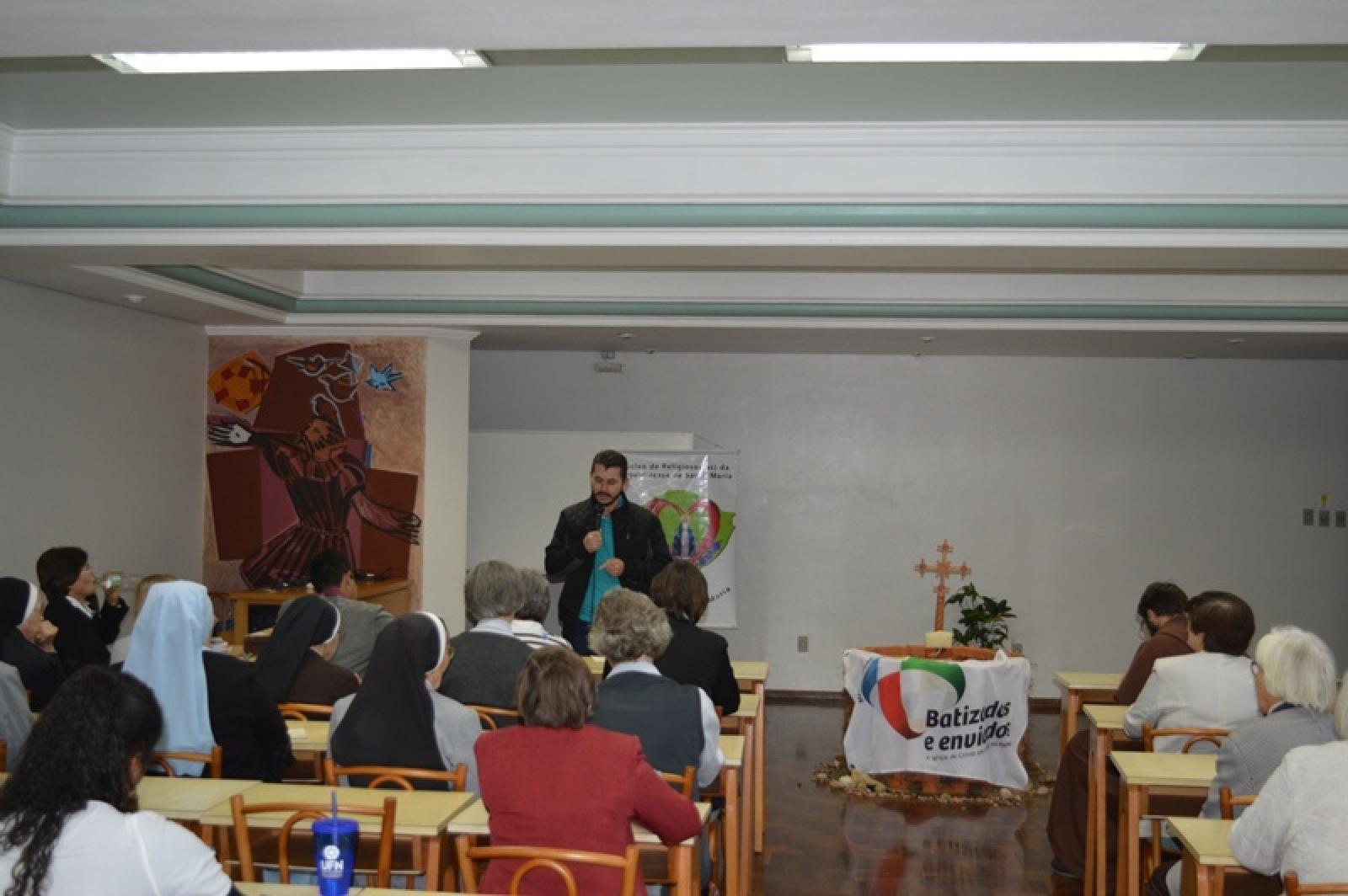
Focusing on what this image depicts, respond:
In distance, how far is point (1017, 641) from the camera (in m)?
10.4

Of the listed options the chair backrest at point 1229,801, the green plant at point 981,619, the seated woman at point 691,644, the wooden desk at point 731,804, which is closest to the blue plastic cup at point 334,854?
the wooden desk at point 731,804

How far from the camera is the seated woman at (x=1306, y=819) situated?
296 centimetres

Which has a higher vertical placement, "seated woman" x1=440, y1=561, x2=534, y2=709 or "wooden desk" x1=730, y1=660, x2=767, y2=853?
"seated woman" x1=440, y1=561, x2=534, y2=709

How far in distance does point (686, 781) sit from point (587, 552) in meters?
2.94

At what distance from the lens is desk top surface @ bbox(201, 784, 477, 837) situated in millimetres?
3232

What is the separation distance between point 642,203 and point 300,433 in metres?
4.57

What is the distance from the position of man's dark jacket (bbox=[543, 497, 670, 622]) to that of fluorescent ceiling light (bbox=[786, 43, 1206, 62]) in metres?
2.92

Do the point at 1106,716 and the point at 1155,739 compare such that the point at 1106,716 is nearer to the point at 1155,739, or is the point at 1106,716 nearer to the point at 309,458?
the point at 1155,739

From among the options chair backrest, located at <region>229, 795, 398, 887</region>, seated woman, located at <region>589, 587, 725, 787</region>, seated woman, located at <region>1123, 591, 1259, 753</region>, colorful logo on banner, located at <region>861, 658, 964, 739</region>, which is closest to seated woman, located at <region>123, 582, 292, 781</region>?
chair backrest, located at <region>229, 795, 398, 887</region>

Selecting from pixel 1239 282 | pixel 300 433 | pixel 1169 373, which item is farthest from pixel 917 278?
pixel 300 433

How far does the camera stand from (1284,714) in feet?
12.4

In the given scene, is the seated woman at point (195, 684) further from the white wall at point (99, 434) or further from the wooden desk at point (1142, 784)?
the white wall at point (99, 434)

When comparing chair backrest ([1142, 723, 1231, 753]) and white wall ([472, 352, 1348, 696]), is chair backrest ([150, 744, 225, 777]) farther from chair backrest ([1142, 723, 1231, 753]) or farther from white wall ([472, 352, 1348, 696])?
white wall ([472, 352, 1348, 696])

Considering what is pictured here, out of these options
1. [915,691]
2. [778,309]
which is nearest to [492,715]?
[915,691]
